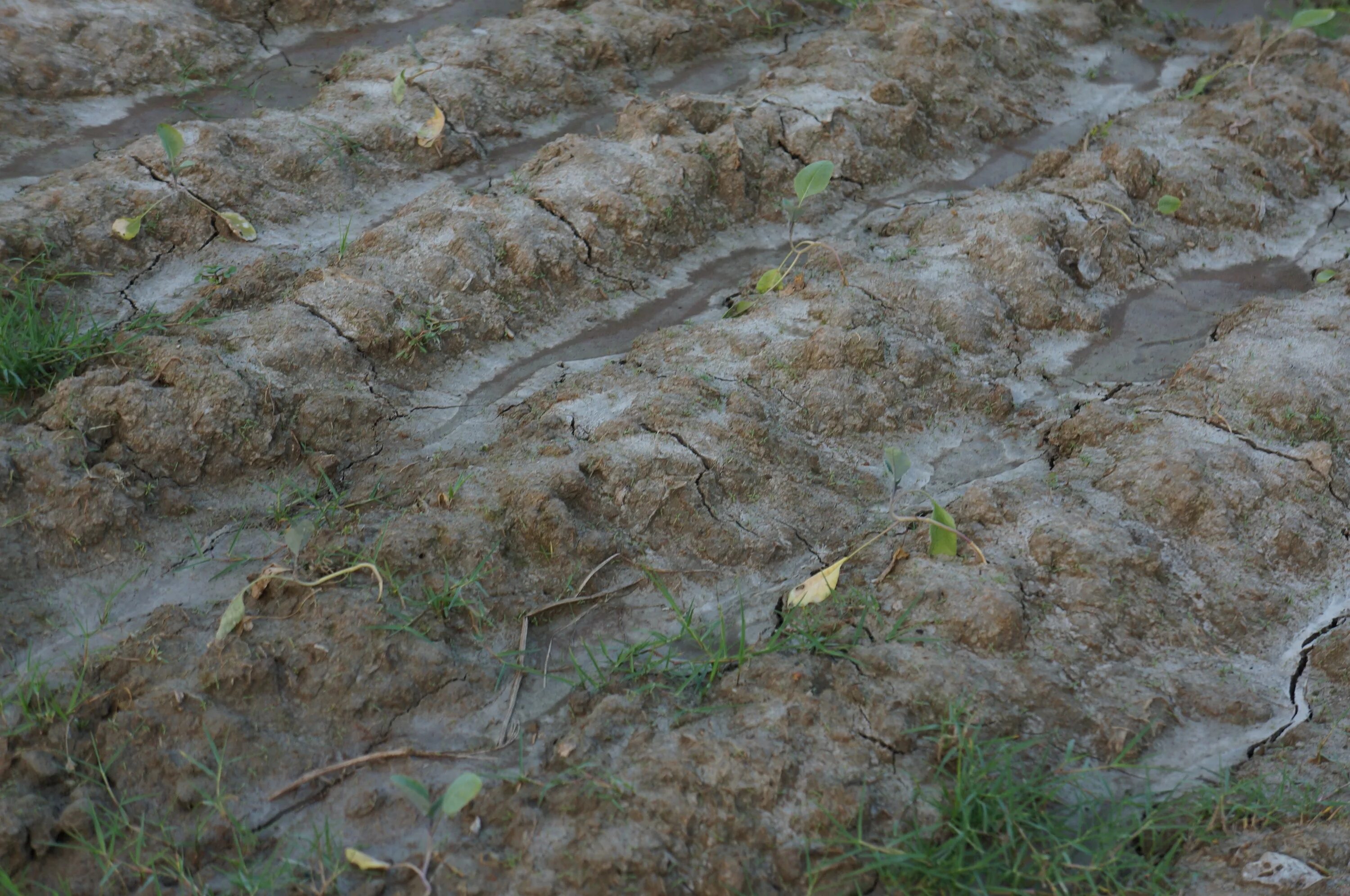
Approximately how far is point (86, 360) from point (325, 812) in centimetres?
161

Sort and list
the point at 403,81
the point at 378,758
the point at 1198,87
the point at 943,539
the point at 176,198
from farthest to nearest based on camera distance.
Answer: the point at 1198,87, the point at 403,81, the point at 176,198, the point at 943,539, the point at 378,758

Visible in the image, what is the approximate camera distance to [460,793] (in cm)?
198

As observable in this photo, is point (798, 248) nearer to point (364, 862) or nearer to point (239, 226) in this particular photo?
point (239, 226)

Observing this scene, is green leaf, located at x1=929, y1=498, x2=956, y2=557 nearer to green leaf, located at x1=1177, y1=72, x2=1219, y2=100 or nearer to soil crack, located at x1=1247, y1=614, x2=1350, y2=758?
soil crack, located at x1=1247, y1=614, x2=1350, y2=758

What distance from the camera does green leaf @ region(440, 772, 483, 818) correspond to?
197 cm

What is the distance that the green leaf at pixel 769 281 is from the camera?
12.0 feet

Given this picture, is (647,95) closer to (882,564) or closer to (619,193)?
(619,193)

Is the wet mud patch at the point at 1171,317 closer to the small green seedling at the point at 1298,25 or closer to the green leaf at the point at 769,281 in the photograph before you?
the green leaf at the point at 769,281

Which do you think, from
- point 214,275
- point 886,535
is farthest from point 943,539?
point 214,275

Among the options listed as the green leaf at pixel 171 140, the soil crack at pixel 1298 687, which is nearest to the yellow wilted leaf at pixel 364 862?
the soil crack at pixel 1298 687

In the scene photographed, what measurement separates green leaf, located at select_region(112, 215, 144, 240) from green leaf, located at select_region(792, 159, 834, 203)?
7.17 feet

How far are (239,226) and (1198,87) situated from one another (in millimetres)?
4122

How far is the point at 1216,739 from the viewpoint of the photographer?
2.37m

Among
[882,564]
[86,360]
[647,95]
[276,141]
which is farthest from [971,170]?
[86,360]
